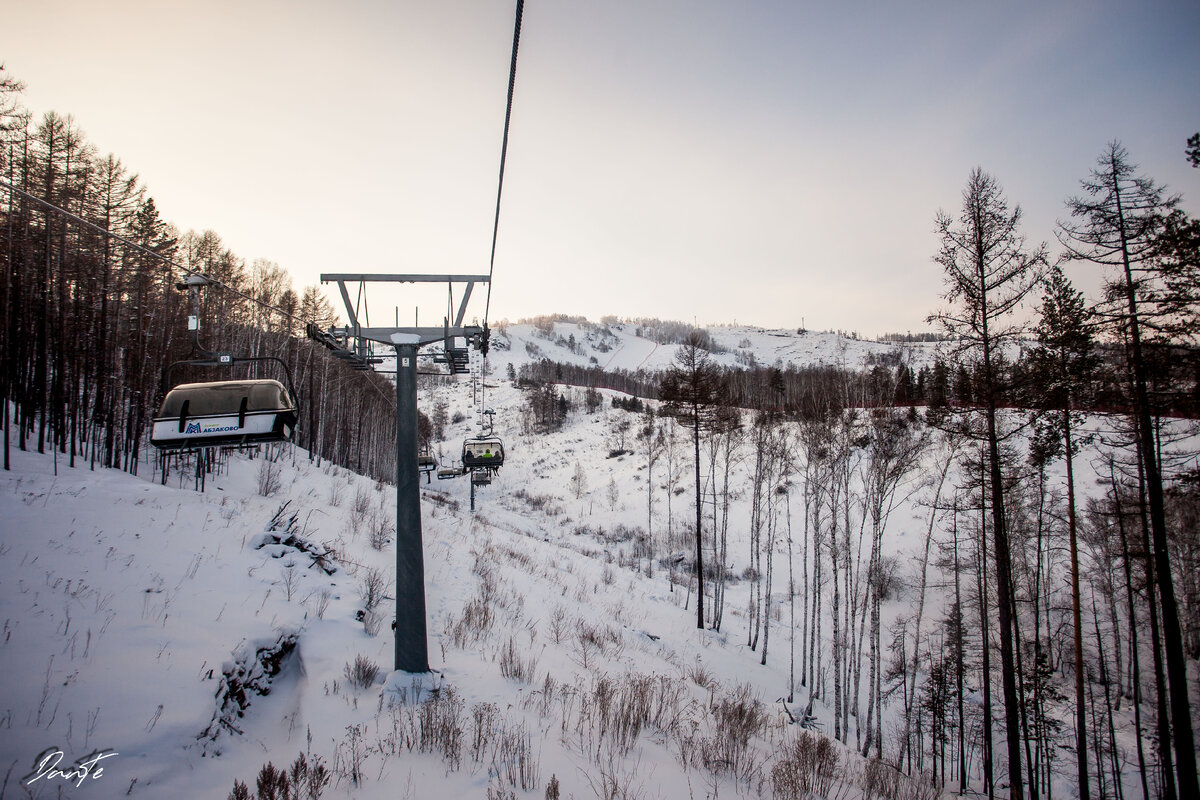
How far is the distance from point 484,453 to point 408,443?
16527 millimetres

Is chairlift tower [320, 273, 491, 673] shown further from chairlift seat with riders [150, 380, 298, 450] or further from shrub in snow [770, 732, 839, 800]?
shrub in snow [770, 732, 839, 800]

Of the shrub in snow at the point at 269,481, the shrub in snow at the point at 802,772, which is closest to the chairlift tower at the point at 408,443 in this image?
the shrub in snow at the point at 802,772

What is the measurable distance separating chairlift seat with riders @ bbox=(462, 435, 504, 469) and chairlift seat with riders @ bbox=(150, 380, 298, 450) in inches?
563

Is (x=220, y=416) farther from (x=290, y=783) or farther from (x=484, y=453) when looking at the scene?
(x=484, y=453)

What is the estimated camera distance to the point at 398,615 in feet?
20.1

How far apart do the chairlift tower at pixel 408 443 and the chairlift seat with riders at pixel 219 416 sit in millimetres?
2390

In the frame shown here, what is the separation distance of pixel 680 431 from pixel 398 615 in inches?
1827

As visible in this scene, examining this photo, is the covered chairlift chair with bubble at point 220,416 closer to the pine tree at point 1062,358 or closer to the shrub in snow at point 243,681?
the shrub in snow at point 243,681

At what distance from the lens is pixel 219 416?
754 centimetres

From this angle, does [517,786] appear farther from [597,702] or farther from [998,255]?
[998,255]

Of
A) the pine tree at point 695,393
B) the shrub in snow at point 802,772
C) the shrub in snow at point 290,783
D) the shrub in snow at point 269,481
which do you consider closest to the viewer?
the shrub in snow at point 290,783

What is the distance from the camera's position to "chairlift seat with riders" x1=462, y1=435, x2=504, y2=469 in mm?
22156

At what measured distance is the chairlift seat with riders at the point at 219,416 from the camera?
7496 mm

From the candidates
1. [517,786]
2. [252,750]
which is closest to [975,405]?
[517,786]
